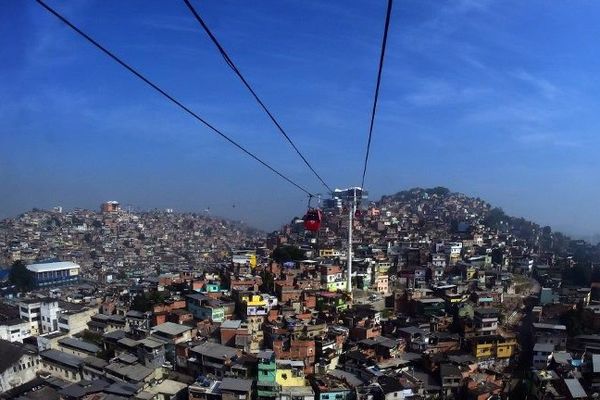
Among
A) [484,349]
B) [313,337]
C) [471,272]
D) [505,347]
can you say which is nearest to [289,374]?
[313,337]

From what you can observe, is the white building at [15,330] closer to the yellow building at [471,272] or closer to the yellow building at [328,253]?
the yellow building at [328,253]

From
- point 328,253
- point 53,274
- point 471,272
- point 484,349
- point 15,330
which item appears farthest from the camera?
point 53,274

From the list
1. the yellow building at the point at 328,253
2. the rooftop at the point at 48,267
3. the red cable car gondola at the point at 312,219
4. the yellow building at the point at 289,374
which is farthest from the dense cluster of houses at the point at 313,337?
the rooftop at the point at 48,267

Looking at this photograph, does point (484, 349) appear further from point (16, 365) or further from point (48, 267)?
point (48, 267)

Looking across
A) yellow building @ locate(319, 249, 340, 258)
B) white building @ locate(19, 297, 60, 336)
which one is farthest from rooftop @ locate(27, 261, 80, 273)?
yellow building @ locate(319, 249, 340, 258)

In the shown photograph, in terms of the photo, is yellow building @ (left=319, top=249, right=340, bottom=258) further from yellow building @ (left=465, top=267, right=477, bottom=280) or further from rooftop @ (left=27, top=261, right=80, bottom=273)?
rooftop @ (left=27, top=261, right=80, bottom=273)

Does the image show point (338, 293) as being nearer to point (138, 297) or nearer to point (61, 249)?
point (138, 297)

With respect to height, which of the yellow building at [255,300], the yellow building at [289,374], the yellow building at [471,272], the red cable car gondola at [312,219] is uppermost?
the red cable car gondola at [312,219]
